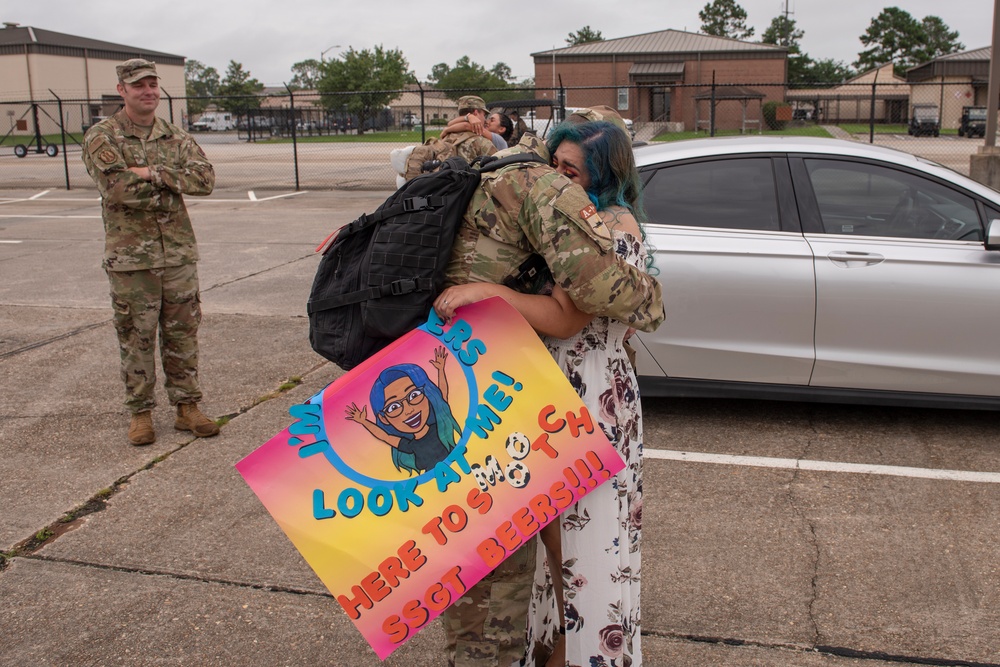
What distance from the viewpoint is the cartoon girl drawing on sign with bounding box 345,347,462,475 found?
7.11 ft

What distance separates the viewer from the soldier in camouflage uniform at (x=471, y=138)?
6.55 metres

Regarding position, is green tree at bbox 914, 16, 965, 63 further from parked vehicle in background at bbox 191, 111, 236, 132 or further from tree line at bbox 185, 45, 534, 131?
parked vehicle in background at bbox 191, 111, 236, 132

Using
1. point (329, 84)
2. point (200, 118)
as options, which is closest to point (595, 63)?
point (329, 84)

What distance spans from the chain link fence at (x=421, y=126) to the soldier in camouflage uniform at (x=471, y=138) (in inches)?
145

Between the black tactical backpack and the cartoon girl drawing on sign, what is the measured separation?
111 millimetres

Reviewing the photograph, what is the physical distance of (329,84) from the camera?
65000 mm

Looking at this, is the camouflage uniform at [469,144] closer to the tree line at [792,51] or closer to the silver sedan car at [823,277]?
the silver sedan car at [823,277]

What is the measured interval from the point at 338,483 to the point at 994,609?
2414 mm

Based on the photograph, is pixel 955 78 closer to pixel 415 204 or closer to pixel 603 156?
pixel 603 156

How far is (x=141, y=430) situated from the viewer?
4848 mm

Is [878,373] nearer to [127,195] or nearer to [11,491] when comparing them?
[127,195]

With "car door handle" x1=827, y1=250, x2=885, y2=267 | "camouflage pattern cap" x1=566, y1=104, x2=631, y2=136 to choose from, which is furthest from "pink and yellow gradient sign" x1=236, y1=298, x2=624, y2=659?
"car door handle" x1=827, y1=250, x2=885, y2=267

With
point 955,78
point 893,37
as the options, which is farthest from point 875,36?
point 955,78

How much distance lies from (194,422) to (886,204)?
12.8ft
